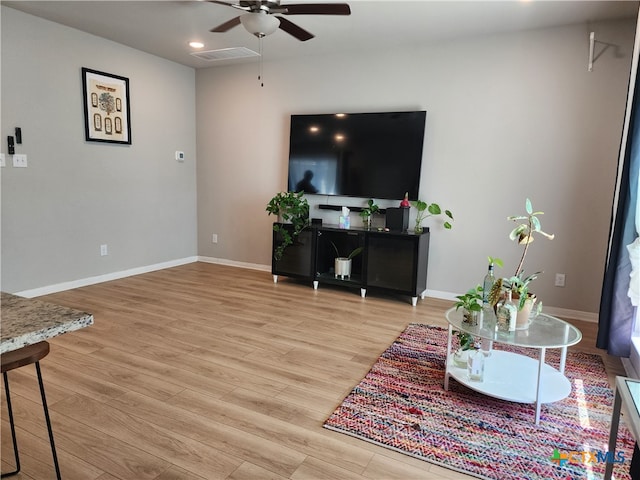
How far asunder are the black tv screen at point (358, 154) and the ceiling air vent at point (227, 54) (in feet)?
2.69

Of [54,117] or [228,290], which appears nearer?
[54,117]

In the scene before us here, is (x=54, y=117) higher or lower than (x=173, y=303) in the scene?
higher

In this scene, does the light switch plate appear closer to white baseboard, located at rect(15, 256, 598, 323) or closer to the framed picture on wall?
the framed picture on wall

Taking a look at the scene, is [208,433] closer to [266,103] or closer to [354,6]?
[354,6]

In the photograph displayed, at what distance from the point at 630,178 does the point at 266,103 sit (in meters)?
3.68

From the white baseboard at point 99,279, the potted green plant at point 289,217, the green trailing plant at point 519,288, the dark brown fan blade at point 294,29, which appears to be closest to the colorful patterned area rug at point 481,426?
the green trailing plant at point 519,288

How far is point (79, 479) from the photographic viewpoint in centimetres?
159

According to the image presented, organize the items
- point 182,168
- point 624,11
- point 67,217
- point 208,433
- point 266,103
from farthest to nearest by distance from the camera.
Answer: point 182,168, point 266,103, point 67,217, point 624,11, point 208,433

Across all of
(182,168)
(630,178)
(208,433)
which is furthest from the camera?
(182,168)

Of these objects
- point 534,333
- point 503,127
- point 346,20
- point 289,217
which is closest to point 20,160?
point 289,217

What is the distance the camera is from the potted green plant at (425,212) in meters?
4.02

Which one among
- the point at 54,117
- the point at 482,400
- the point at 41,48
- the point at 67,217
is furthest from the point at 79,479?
the point at 41,48

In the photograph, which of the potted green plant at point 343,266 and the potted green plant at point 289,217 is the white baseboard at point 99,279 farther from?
the potted green plant at point 343,266

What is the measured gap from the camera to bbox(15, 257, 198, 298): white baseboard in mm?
3855
